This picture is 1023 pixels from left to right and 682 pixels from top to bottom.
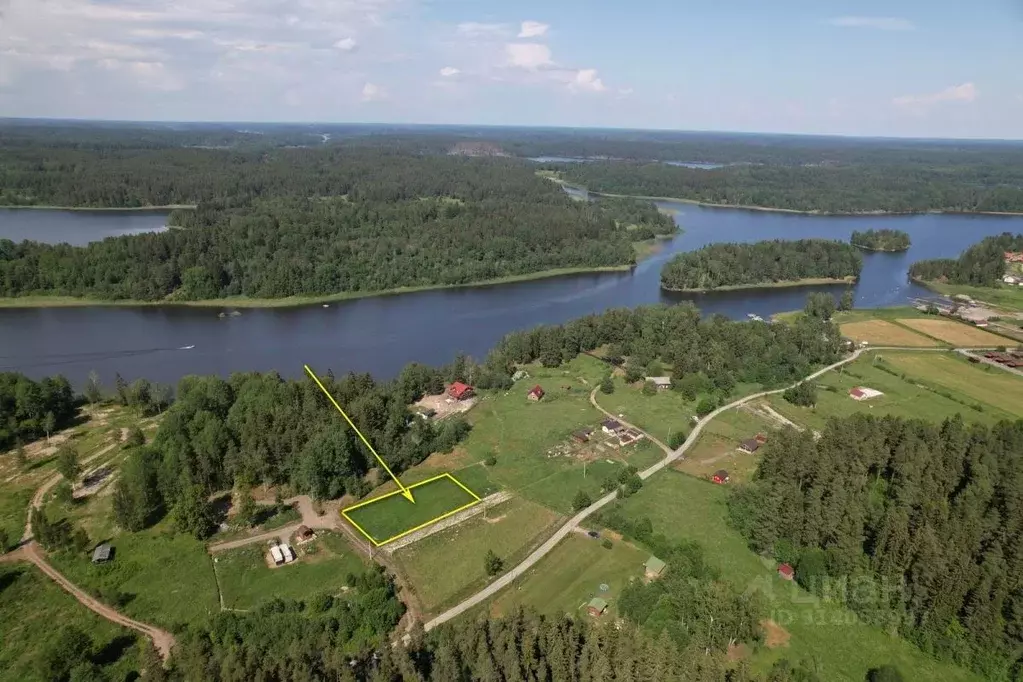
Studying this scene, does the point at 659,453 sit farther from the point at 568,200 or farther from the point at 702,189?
the point at 702,189

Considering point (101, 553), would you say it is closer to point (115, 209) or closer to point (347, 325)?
point (347, 325)

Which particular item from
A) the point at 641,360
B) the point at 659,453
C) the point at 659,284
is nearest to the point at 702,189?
the point at 659,284

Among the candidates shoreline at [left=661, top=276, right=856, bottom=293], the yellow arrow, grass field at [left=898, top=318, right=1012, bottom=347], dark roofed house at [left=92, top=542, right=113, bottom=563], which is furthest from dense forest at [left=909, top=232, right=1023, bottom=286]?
dark roofed house at [left=92, top=542, right=113, bottom=563]

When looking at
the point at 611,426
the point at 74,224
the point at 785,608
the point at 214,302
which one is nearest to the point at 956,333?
the point at 611,426

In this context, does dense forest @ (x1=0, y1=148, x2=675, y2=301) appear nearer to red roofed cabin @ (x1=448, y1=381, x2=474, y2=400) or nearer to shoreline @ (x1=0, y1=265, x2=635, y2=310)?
shoreline @ (x1=0, y1=265, x2=635, y2=310)

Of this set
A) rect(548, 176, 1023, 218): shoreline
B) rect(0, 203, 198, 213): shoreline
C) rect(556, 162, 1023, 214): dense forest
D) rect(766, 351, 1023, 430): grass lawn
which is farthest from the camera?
rect(556, 162, 1023, 214): dense forest

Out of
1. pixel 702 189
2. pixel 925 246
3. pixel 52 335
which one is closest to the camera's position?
pixel 52 335
